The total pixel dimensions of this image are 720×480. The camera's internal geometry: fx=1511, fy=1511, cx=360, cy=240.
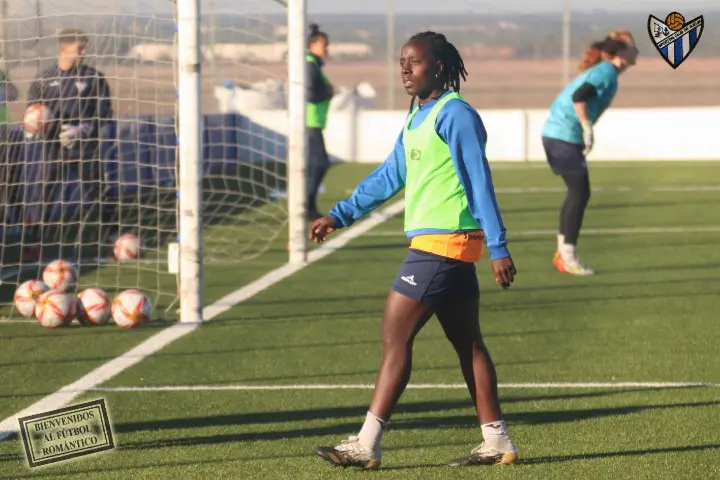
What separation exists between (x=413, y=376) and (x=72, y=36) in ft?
21.4

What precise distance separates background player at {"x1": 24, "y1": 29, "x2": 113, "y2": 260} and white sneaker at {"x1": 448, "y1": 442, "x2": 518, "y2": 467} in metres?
7.85

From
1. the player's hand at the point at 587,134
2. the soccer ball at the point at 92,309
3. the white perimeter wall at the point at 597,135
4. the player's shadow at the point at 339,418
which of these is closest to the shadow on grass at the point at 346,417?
the player's shadow at the point at 339,418

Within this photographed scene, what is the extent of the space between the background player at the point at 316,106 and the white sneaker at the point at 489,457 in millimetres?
10862

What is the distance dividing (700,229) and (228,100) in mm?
15379

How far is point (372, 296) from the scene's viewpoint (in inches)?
468

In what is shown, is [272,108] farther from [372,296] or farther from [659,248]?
[372,296]

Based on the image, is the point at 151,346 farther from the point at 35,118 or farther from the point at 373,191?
the point at 35,118

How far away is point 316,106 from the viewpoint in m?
17.7

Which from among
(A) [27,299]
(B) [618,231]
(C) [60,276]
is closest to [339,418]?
(A) [27,299]

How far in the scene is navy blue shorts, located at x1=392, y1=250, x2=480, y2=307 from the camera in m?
6.38

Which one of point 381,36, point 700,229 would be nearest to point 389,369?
point 700,229

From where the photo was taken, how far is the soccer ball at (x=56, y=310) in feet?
34.1

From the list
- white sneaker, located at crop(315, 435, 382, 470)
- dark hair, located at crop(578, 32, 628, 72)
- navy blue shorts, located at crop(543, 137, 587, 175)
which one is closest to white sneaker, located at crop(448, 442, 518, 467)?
A: white sneaker, located at crop(315, 435, 382, 470)

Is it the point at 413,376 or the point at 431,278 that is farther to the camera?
the point at 413,376
